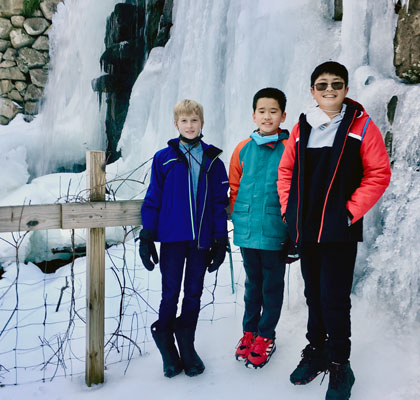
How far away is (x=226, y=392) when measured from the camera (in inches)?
67.2

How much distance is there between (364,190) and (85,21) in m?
9.36

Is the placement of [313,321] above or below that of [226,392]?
above

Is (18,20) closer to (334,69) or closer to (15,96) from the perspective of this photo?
(15,96)

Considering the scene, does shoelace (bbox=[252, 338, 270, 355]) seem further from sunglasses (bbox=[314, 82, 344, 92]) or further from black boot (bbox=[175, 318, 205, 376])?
sunglasses (bbox=[314, 82, 344, 92])

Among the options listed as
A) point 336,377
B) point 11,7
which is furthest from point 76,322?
point 11,7

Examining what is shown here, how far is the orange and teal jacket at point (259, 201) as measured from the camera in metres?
1.74

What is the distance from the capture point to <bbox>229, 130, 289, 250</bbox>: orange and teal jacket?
174 centimetres

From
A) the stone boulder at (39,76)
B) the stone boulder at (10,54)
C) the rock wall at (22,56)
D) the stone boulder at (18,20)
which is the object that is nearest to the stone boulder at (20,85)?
the rock wall at (22,56)

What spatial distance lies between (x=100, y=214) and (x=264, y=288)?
0.80m

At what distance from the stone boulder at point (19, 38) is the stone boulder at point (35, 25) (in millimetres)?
120

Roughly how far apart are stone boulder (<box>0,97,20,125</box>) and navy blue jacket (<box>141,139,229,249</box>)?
9.75m

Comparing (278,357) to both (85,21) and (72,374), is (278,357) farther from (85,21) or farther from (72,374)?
(85,21)

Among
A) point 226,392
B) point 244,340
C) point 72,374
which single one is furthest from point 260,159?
point 72,374

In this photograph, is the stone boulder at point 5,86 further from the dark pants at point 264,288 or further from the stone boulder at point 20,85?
the dark pants at point 264,288
